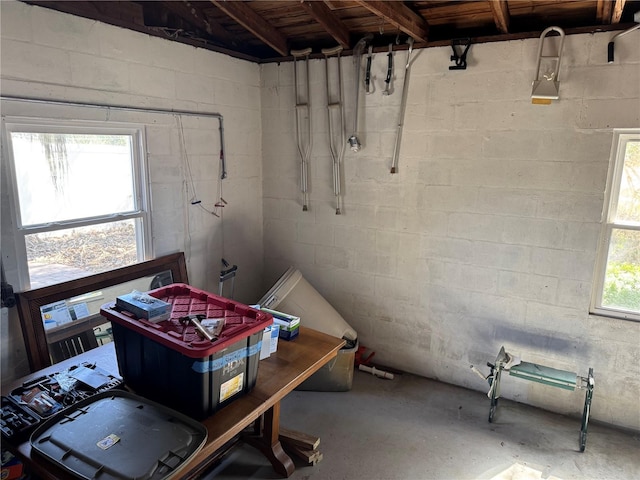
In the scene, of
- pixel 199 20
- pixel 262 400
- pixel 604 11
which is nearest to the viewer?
pixel 262 400

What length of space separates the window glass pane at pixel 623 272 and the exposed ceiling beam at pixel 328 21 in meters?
2.25

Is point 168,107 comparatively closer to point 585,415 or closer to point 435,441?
point 435,441

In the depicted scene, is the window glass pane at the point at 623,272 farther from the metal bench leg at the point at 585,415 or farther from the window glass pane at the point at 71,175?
the window glass pane at the point at 71,175

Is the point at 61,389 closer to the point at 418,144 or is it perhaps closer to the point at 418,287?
the point at 418,287

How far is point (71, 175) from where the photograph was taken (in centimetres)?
257

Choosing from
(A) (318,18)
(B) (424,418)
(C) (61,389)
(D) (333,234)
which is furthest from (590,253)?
(C) (61,389)

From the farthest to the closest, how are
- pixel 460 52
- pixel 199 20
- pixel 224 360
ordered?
1. pixel 199 20
2. pixel 460 52
3. pixel 224 360

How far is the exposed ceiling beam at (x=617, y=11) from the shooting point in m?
2.33

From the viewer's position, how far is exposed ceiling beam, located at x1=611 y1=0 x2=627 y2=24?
7.63 ft

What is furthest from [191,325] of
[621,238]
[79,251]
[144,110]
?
[621,238]

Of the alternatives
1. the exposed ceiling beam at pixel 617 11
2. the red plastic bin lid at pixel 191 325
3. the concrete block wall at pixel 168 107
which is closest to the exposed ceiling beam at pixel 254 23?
the concrete block wall at pixel 168 107

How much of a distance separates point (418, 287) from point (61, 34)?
2.81 meters

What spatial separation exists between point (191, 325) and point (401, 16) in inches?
86.4

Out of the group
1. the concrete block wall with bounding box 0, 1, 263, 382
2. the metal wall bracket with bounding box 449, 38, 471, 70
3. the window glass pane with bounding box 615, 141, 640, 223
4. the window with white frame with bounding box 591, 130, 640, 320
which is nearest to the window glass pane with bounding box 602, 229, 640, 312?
the window with white frame with bounding box 591, 130, 640, 320
